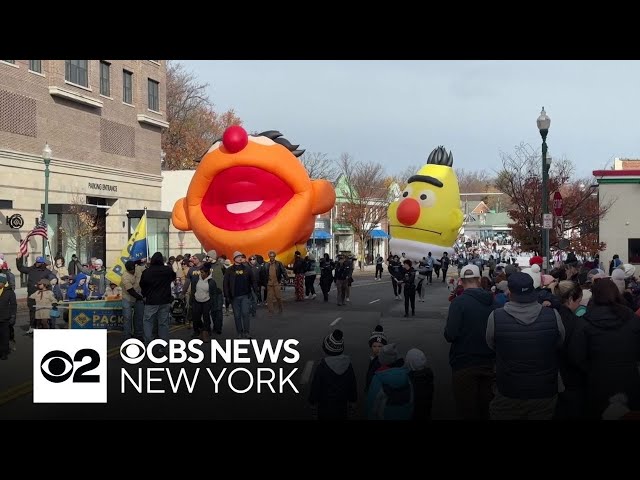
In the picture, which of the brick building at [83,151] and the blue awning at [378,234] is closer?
the brick building at [83,151]

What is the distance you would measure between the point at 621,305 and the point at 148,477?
12.0ft

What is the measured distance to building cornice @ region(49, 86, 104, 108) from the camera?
3158 cm

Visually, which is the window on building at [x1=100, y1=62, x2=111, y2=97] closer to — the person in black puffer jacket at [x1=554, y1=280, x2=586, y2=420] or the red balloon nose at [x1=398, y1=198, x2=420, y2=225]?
the red balloon nose at [x1=398, y1=198, x2=420, y2=225]

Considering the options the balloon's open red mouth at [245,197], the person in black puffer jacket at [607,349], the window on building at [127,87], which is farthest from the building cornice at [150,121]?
the person in black puffer jacket at [607,349]

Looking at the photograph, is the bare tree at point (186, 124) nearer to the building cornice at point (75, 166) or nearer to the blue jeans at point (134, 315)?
the building cornice at point (75, 166)

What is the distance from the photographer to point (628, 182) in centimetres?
3195

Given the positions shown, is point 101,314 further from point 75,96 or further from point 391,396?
point 75,96

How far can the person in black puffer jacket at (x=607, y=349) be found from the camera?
549cm

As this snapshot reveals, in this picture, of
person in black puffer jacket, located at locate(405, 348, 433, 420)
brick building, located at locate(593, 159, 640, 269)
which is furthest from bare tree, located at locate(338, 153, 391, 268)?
person in black puffer jacket, located at locate(405, 348, 433, 420)

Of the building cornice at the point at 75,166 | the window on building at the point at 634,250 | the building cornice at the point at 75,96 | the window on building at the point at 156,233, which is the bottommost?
the window on building at the point at 634,250

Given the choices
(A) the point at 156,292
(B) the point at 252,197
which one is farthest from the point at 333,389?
(B) the point at 252,197

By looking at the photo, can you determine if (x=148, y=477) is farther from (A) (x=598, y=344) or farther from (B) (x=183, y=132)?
(B) (x=183, y=132)

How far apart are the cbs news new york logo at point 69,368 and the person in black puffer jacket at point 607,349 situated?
6.03 meters
